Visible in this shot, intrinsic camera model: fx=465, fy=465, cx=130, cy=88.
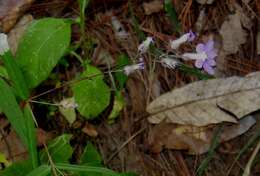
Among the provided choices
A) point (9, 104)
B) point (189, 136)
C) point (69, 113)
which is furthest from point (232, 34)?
point (9, 104)

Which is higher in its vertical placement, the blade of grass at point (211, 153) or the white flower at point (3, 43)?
the white flower at point (3, 43)

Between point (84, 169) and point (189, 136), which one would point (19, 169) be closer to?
point (84, 169)

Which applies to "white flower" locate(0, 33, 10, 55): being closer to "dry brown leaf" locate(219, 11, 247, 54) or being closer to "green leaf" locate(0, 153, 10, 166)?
"green leaf" locate(0, 153, 10, 166)

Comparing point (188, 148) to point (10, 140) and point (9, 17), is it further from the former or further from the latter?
point (9, 17)

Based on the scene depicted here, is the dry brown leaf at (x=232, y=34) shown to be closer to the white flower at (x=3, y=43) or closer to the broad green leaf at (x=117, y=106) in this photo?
the broad green leaf at (x=117, y=106)

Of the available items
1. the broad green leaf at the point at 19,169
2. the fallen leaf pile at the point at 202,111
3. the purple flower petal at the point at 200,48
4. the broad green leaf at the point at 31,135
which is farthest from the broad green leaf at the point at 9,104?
the purple flower petal at the point at 200,48

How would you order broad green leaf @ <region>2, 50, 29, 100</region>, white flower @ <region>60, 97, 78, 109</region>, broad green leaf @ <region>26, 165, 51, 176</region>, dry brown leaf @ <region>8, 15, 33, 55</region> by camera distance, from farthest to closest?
dry brown leaf @ <region>8, 15, 33, 55</region> → white flower @ <region>60, 97, 78, 109</region> → broad green leaf @ <region>2, 50, 29, 100</region> → broad green leaf @ <region>26, 165, 51, 176</region>

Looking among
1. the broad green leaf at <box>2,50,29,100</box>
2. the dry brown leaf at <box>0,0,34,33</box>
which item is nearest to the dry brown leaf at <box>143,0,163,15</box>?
the dry brown leaf at <box>0,0,34,33</box>
